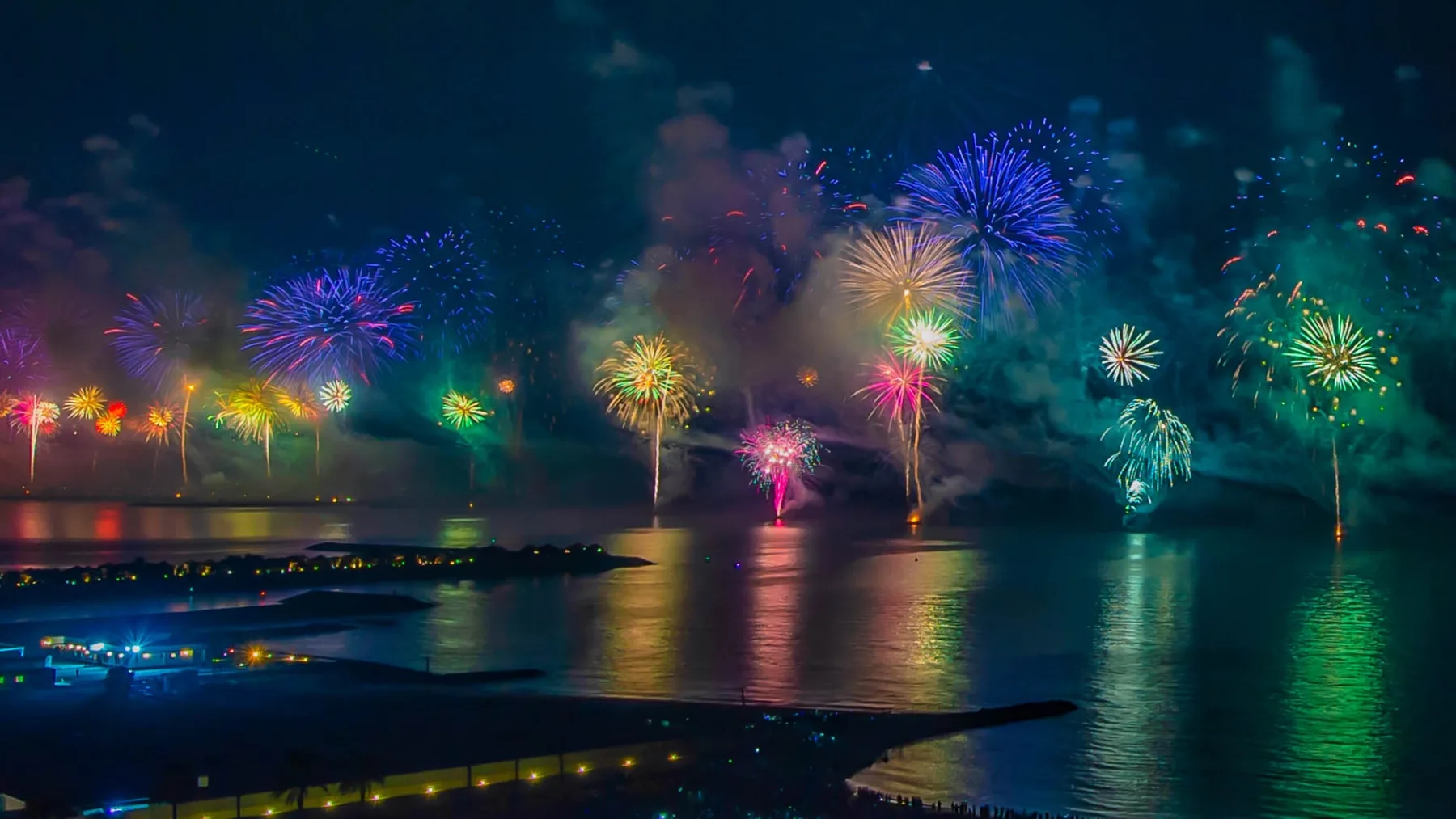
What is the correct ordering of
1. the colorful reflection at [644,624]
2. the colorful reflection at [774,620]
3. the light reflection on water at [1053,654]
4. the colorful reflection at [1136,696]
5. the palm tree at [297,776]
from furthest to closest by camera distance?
1. the colorful reflection at [644,624]
2. the colorful reflection at [774,620]
3. the light reflection on water at [1053,654]
4. the colorful reflection at [1136,696]
5. the palm tree at [297,776]

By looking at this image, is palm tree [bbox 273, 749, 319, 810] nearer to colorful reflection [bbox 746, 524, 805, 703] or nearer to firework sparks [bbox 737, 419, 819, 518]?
colorful reflection [bbox 746, 524, 805, 703]

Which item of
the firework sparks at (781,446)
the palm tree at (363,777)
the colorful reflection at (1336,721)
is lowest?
the colorful reflection at (1336,721)

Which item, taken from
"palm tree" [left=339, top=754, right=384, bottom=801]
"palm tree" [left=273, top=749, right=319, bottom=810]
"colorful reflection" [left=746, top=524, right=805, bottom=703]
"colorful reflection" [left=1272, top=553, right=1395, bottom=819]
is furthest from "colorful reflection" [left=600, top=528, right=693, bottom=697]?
"colorful reflection" [left=1272, top=553, right=1395, bottom=819]

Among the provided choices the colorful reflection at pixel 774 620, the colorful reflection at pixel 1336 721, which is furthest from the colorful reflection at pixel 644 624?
the colorful reflection at pixel 1336 721

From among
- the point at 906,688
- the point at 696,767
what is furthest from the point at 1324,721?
the point at 696,767

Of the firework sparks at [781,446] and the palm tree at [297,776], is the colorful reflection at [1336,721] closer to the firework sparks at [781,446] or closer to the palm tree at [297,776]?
the palm tree at [297,776]

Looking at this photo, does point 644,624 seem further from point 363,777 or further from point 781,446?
point 781,446

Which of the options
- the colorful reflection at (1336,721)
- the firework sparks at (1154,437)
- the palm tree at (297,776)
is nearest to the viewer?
the palm tree at (297,776)

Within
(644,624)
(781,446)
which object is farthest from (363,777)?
(781,446)
